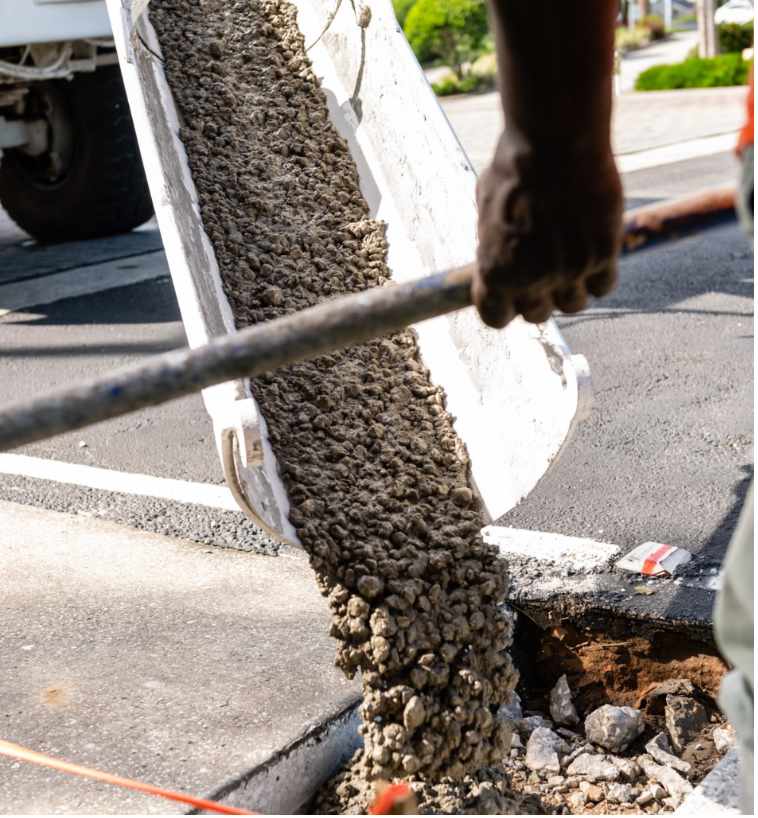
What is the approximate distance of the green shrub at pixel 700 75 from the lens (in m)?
22.8

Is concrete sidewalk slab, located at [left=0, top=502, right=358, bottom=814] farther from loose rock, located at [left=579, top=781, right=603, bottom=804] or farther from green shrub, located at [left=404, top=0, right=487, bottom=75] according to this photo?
green shrub, located at [left=404, top=0, right=487, bottom=75]

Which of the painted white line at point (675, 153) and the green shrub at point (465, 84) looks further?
the green shrub at point (465, 84)

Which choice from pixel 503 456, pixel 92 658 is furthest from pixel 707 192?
pixel 92 658

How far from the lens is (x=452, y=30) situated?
28.7m

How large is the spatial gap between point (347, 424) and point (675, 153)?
39.6ft

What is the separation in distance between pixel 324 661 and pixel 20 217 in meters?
7.47

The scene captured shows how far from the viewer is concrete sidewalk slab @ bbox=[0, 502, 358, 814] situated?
9.81 feet

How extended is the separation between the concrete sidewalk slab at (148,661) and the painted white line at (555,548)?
2.23ft

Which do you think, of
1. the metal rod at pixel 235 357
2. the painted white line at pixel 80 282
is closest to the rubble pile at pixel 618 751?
the metal rod at pixel 235 357

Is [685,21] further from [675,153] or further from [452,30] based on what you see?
[675,153]

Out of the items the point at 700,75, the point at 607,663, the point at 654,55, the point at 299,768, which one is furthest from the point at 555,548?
the point at 654,55

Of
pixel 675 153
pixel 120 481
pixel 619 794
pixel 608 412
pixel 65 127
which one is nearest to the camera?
pixel 619 794

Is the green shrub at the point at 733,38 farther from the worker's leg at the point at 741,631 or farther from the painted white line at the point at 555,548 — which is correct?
the worker's leg at the point at 741,631

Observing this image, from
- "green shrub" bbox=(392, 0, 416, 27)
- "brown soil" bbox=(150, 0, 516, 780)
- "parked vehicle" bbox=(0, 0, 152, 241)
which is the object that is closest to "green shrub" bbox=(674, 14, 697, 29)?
"green shrub" bbox=(392, 0, 416, 27)
